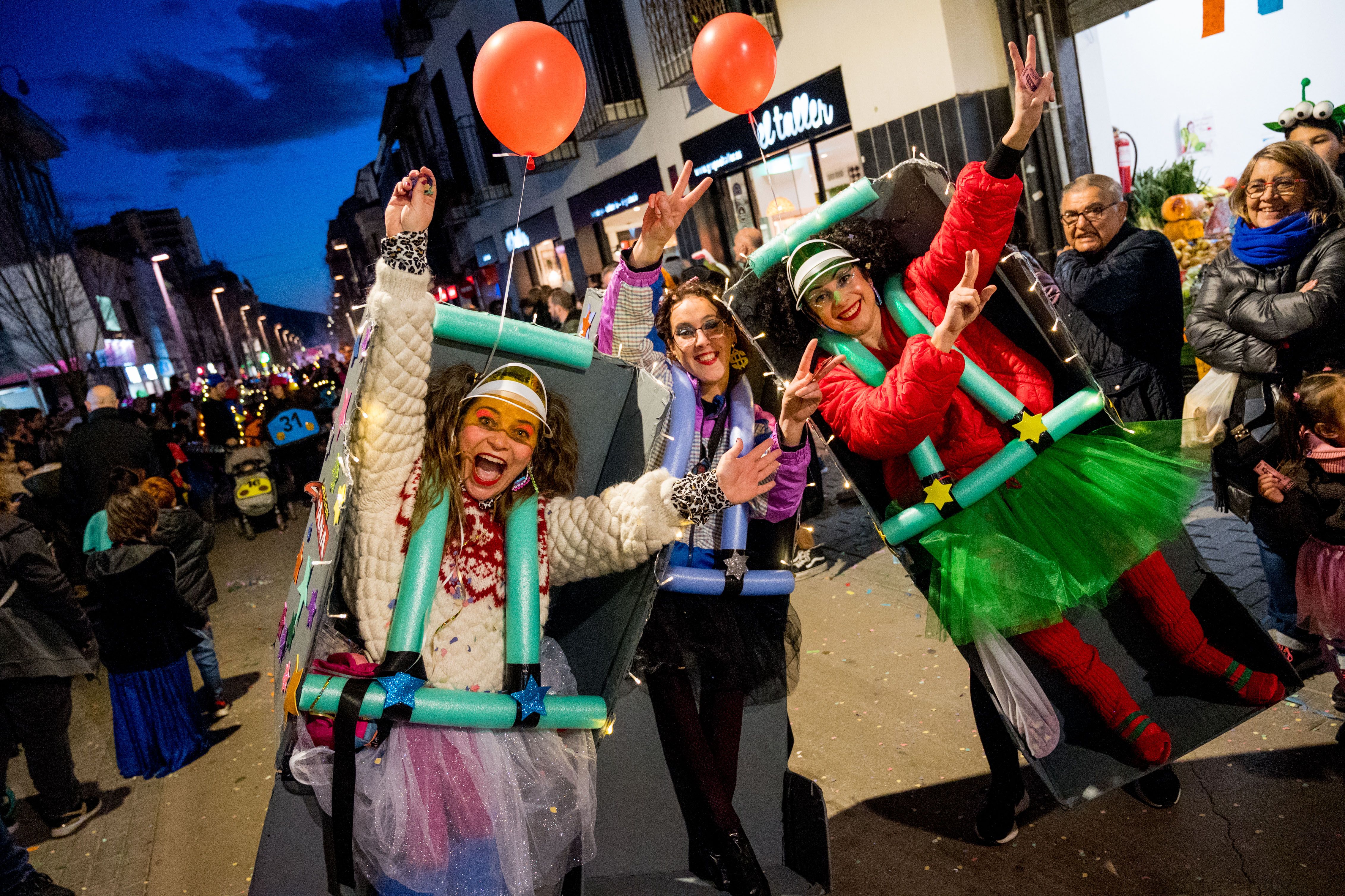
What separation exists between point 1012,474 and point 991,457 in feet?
0.30

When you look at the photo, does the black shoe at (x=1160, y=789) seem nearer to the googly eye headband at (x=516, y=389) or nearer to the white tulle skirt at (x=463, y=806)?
the white tulle skirt at (x=463, y=806)

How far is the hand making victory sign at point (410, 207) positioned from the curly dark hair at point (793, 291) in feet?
3.33

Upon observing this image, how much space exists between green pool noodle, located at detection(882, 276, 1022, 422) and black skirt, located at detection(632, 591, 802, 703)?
0.90m

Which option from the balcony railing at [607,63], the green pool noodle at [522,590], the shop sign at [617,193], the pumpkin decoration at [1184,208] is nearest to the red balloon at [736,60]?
the green pool noodle at [522,590]

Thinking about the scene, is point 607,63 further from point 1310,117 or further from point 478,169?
point 1310,117

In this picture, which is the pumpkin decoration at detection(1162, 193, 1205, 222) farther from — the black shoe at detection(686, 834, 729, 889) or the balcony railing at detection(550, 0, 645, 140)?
the balcony railing at detection(550, 0, 645, 140)

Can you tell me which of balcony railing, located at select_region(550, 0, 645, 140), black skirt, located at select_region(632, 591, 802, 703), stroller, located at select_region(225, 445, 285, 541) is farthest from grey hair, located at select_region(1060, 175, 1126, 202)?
balcony railing, located at select_region(550, 0, 645, 140)

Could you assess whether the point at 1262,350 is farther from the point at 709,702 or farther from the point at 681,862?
the point at 681,862

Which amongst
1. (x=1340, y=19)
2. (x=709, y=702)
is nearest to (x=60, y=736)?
(x=709, y=702)

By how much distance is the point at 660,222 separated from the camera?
2.98 m

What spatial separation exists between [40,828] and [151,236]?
70895 mm

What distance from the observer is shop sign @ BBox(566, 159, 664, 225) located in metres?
13.2

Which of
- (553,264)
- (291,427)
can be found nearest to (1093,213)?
(291,427)

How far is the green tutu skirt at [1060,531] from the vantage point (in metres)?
2.33
